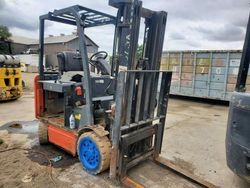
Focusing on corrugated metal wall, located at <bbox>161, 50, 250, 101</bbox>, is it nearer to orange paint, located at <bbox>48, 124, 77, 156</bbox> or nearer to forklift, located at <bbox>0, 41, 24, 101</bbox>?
forklift, located at <bbox>0, 41, 24, 101</bbox>

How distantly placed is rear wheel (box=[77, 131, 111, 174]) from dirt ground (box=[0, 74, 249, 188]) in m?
0.17

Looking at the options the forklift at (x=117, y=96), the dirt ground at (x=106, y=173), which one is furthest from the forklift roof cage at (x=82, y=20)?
the dirt ground at (x=106, y=173)

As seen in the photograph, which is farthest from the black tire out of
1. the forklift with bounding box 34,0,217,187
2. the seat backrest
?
the seat backrest

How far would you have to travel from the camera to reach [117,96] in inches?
112

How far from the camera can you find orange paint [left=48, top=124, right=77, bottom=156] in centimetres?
371

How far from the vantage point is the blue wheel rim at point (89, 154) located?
3.21 m

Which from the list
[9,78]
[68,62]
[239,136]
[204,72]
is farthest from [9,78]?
[239,136]

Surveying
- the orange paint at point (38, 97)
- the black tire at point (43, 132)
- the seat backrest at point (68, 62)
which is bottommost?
the black tire at point (43, 132)

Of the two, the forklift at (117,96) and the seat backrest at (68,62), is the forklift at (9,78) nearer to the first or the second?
the forklift at (117,96)

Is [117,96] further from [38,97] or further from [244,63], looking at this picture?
[38,97]

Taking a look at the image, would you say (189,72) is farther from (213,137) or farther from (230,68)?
(213,137)

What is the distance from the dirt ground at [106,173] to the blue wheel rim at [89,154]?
16cm

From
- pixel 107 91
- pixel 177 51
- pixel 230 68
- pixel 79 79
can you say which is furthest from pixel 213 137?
pixel 177 51

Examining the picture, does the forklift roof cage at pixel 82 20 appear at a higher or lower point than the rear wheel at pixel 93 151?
higher
